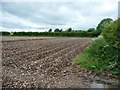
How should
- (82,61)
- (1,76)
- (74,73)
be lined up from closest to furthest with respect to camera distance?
(1,76), (74,73), (82,61)

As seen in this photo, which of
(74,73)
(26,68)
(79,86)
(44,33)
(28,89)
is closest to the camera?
(28,89)

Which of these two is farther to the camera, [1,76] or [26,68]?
[26,68]

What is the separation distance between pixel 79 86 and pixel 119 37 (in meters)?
3.50

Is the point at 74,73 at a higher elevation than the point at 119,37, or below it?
below

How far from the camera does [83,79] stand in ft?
28.1

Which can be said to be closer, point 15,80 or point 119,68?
point 15,80

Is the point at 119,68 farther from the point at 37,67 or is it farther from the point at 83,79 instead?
the point at 37,67

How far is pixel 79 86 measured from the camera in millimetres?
7562

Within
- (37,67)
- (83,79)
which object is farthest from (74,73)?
(37,67)

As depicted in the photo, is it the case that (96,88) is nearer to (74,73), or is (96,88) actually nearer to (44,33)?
(74,73)

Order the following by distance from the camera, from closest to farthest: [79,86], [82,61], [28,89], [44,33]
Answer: [28,89] → [79,86] → [82,61] → [44,33]

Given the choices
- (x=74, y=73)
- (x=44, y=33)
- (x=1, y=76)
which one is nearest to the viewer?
(x=1, y=76)

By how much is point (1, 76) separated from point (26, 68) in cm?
185

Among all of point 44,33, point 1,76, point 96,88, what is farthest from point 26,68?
point 44,33
